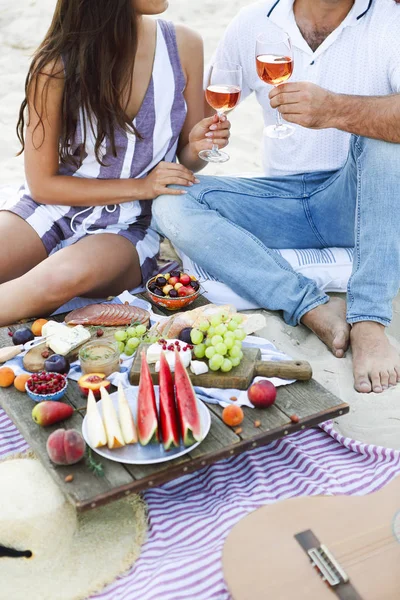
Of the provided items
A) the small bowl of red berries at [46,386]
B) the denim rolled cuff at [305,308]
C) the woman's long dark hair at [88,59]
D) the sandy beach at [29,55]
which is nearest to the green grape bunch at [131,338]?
the small bowl of red berries at [46,386]

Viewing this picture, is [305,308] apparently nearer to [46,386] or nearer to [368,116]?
[368,116]

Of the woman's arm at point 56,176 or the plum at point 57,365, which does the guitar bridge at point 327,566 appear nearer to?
the plum at point 57,365

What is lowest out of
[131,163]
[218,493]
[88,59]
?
[218,493]

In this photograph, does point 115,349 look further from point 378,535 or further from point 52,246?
point 378,535

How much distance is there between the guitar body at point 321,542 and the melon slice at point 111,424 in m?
0.57

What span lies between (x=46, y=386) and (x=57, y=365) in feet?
0.51

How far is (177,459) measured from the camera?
274 centimetres

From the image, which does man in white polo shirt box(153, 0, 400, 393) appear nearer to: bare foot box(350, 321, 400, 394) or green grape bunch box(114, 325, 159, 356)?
bare foot box(350, 321, 400, 394)

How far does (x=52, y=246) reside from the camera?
164 inches

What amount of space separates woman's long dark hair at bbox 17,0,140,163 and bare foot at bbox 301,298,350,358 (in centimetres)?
142

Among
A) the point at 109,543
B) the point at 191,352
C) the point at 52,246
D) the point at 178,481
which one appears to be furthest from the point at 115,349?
the point at 52,246

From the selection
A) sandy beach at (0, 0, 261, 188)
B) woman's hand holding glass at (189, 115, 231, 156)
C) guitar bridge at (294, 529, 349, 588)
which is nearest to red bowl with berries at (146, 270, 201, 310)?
woman's hand holding glass at (189, 115, 231, 156)

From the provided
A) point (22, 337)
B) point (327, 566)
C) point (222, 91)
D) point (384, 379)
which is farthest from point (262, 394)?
point (222, 91)

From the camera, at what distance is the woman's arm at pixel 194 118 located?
3.94 meters
